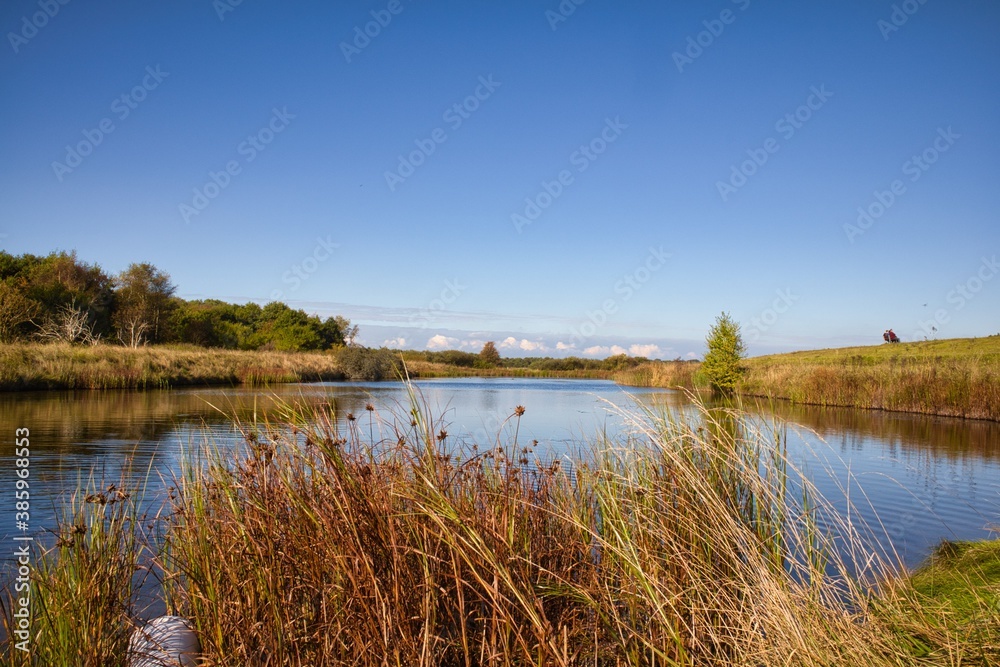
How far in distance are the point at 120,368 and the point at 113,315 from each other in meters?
16.8

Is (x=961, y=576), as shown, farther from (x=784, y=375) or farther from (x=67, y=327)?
(x=67, y=327)

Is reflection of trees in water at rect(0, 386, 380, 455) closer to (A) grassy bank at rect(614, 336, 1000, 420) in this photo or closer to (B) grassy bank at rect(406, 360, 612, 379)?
(A) grassy bank at rect(614, 336, 1000, 420)

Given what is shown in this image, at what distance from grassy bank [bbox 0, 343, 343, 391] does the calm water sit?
2.19 metres

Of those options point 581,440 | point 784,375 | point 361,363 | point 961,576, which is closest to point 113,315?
point 361,363

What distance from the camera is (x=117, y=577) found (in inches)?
127

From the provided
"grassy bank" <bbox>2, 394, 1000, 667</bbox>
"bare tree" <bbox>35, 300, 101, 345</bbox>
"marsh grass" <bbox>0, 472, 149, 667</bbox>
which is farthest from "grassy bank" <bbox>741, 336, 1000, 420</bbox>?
"bare tree" <bbox>35, 300, 101, 345</bbox>

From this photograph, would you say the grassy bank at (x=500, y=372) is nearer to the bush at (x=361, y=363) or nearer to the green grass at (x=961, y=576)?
the bush at (x=361, y=363)

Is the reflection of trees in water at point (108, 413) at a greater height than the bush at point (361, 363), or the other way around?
the bush at point (361, 363)

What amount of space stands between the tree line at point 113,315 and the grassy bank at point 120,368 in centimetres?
465

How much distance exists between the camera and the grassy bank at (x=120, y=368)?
21.4m

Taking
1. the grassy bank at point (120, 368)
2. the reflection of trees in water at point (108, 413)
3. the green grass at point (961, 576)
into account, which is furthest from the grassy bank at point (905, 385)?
the grassy bank at point (120, 368)

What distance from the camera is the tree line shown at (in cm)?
2992

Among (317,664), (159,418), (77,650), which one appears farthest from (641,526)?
(159,418)

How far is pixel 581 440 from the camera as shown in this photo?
5891 millimetres
